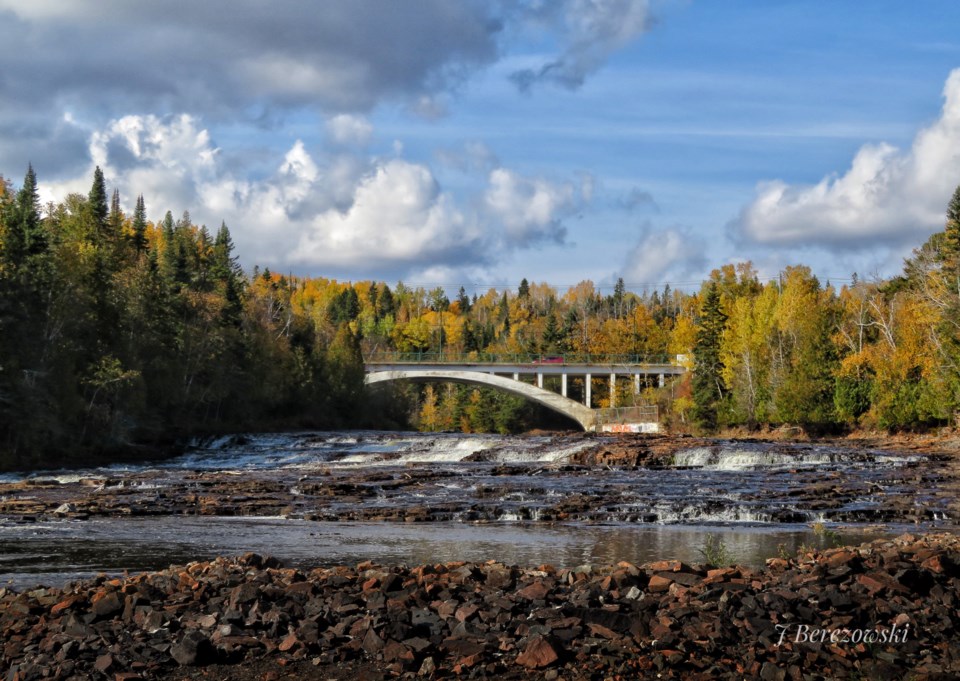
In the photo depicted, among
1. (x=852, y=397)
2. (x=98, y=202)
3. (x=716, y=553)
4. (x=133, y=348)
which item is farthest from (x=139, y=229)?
(x=716, y=553)

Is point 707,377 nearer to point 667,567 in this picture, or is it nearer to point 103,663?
point 667,567

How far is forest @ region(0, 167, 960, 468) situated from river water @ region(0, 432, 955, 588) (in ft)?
24.4

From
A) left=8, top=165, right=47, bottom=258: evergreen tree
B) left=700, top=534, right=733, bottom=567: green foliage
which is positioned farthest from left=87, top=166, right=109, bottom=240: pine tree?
left=700, top=534, right=733, bottom=567: green foliage

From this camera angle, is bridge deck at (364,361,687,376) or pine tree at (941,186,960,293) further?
bridge deck at (364,361,687,376)

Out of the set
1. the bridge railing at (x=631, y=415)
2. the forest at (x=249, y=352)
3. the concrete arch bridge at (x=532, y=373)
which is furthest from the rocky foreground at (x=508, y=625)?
the concrete arch bridge at (x=532, y=373)

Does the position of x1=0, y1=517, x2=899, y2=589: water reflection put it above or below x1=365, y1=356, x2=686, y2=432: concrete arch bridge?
Result: below

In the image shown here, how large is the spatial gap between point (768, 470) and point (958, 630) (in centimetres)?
3221

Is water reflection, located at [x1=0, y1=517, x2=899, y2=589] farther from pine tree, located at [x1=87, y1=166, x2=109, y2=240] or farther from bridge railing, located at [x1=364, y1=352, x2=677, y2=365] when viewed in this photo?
bridge railing, located at [x1=364, y1=352, x2=677, y2=365]

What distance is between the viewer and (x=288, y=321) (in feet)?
311

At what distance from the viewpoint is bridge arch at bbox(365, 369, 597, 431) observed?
10106 cm

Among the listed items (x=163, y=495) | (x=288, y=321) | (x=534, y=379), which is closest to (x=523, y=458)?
(x=163, y=495)

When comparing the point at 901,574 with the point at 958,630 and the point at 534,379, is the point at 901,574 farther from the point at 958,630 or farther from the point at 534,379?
the point at 534,379

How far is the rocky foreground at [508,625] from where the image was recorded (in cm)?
913

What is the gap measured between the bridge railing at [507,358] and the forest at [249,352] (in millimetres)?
907
